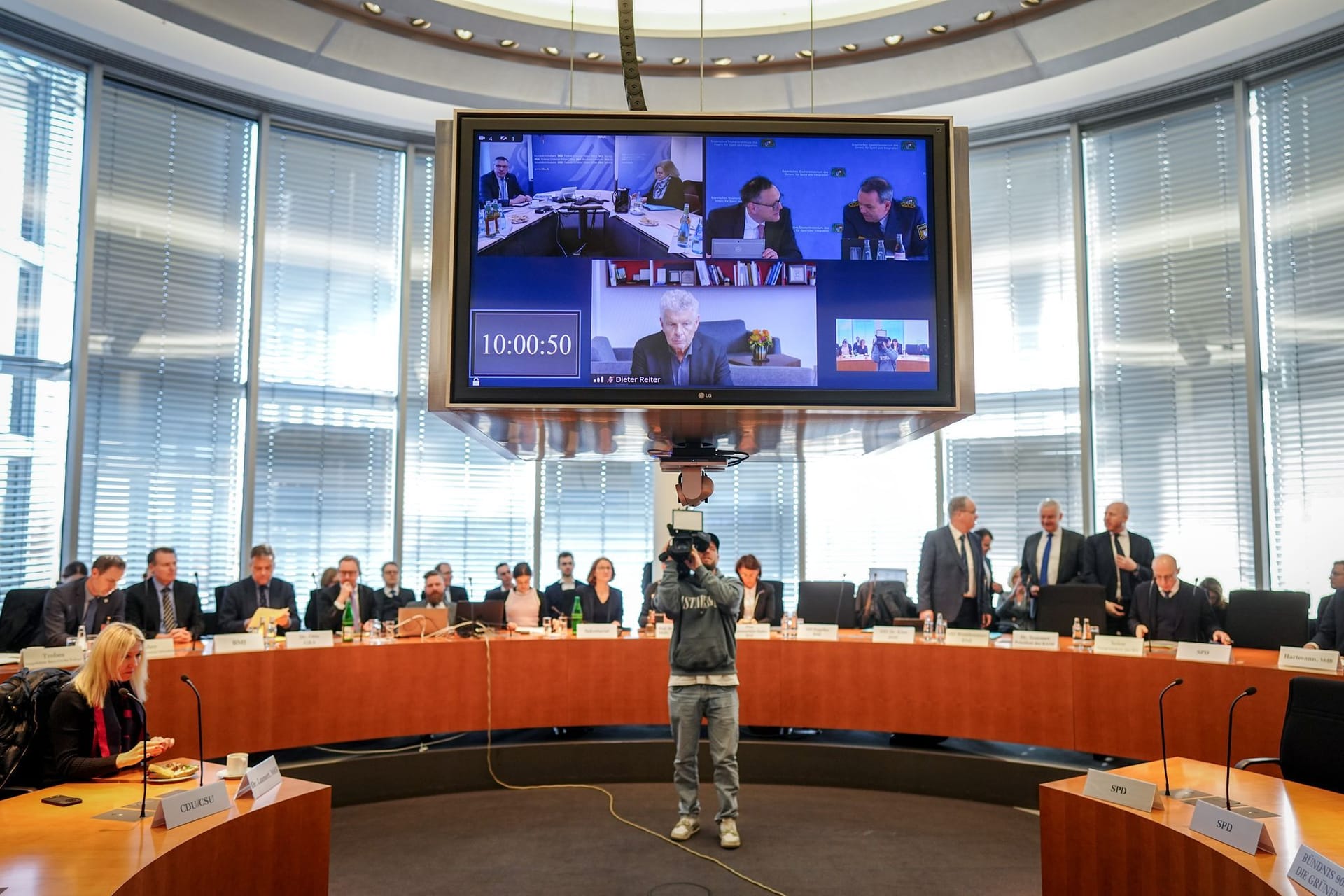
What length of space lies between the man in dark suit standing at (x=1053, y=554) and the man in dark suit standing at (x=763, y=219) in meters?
4.58

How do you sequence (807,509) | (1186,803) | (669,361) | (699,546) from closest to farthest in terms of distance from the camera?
1. (669,361)
2. (1186,803)
3. (699,546)
4. (807,509)

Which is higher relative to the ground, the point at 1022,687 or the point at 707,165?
the point at 707,165

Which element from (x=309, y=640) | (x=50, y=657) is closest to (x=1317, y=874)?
(x=309, y=640)

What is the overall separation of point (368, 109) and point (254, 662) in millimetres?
4947

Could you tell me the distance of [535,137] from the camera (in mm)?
2570

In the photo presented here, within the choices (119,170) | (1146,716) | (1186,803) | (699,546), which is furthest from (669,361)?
(119,170)

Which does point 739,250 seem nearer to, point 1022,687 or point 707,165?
point 707,165

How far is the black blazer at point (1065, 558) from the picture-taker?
21.4 ft

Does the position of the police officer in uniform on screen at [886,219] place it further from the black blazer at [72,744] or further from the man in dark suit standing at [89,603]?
the man in dark suit standing at [89,603]

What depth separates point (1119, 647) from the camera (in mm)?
4879

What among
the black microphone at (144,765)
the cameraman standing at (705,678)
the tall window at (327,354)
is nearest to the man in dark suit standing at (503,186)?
the black microphone at (144,765)

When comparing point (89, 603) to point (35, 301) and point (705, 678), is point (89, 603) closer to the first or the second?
point (35, 301)

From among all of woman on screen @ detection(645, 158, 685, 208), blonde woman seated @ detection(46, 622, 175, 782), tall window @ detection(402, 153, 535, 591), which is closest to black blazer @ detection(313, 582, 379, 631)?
tall window @ detection(402, 153, 535, 591)

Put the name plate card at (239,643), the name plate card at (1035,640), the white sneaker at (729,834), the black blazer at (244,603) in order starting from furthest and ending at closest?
the black blazer at (244,603) → the name plate card at (1035,640) → the name plate card at (239,643) → the white sneaker at (729,834)
